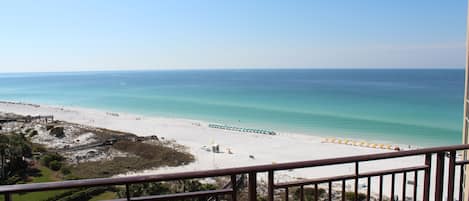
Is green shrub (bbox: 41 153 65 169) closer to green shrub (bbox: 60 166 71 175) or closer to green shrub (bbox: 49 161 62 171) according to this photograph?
green shrub (bbox: 49 161 62 171)

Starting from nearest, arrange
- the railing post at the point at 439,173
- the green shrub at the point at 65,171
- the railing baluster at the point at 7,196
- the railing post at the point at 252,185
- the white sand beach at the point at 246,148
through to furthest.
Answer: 1. the railing baluster at the point at 7,196
2. the railing post at the point at 252,185
3. the railing post at the point at 439,173
4. the green shrub at the point at 65,171
5. the white sand beach at the point at 246,148

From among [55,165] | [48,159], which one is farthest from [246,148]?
[48,159]

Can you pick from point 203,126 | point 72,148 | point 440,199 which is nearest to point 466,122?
point 440,199

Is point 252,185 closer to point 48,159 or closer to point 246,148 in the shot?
point 48,159

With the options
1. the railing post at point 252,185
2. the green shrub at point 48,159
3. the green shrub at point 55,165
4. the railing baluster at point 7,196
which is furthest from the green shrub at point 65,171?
the railing post at point 252,185

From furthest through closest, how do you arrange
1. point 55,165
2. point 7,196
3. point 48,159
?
point 48,159 → point 55,165 → point 7,196

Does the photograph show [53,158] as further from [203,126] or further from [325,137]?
[325,137]

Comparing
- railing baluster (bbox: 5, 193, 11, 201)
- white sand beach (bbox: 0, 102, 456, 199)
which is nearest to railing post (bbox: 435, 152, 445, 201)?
railing baluster (bbox: 5, 193, 11, 201)

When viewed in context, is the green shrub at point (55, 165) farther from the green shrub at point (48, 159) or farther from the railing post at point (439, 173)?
the railing post at point (439, 173)
